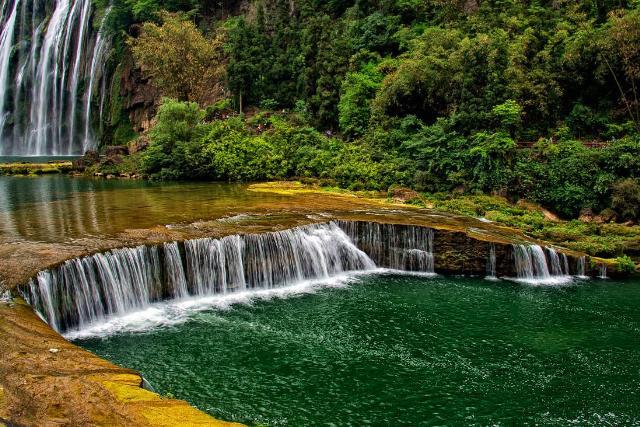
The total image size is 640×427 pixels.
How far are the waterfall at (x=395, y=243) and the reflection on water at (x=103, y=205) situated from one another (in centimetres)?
507

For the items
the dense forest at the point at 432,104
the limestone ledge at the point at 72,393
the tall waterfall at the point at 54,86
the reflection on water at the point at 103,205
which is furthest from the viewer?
the tall waterfall at the point at 54,86

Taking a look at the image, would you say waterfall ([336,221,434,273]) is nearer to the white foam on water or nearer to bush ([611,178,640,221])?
the white foam on water

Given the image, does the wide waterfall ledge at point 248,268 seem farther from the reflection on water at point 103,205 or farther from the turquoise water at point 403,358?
the reflection on water at point 103,205

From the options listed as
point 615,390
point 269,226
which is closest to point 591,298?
point 615,390

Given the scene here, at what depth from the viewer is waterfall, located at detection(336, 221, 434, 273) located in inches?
682

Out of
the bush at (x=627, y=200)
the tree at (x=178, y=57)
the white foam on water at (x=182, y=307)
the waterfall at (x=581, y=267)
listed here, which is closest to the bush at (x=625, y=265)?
the waterfall at (x=581, y=267)

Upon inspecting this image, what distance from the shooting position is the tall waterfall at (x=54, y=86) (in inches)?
2223

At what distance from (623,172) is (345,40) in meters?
22.5

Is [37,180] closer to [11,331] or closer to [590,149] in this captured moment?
[11,331]

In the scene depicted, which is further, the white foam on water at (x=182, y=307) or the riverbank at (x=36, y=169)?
the riverbank at (x=36, y=169)

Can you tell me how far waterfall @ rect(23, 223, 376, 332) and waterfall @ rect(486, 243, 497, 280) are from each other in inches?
150

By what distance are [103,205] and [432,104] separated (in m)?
18.3

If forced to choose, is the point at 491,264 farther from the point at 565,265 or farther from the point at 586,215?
the point at 586,215

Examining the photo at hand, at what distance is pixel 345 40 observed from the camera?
126 ft
